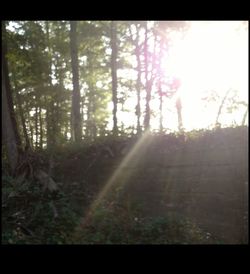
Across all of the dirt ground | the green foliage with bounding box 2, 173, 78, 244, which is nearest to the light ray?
the dirt ground

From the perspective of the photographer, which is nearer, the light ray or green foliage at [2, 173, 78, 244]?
green foliage at [2, 173, 78, 244]

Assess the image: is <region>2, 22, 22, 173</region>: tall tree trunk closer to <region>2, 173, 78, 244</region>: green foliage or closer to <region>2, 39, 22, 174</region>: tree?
<region>2, 39, 22, 174</region>: tree

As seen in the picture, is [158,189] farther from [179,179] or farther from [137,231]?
[137,231]

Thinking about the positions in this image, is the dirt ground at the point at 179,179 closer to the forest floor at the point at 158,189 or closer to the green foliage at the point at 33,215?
the forest floor at the point at 158,189

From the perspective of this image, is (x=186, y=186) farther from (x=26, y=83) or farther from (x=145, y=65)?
(x=145, y=65)

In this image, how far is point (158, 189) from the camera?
12.6m

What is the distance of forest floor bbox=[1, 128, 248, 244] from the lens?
10422 mm

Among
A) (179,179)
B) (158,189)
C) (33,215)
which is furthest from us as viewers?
(158,189)

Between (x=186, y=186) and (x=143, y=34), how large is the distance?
641 inches

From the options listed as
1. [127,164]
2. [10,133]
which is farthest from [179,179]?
[10,133]

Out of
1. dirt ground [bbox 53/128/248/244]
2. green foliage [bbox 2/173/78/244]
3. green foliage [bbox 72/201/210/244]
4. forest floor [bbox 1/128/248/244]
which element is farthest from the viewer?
dirt ground [bbox 53/128/248/244]

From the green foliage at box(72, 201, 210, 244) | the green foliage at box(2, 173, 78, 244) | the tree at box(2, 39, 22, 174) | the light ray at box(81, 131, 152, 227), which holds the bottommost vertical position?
the green foliage at box(72, 201, 210, 244)
